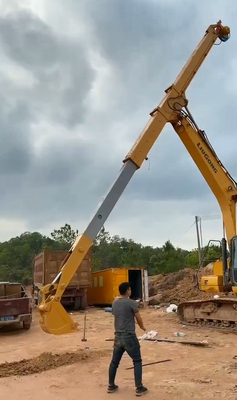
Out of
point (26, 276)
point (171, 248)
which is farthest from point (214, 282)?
point (26, 276)

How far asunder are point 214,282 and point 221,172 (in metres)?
3.30

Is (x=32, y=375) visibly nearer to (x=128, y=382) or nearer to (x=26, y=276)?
(x=128, y=382)

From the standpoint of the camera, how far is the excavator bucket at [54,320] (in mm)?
8273

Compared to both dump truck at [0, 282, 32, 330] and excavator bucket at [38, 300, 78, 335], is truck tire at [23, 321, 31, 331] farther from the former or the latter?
excavator bucket at [38, 300, 78, 335]

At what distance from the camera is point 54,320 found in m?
8.34

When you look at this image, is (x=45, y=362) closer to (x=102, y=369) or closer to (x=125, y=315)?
(x=102, y=369)

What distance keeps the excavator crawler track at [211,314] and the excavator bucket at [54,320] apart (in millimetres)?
5625

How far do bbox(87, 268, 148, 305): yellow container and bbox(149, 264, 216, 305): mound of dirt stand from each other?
810 mm

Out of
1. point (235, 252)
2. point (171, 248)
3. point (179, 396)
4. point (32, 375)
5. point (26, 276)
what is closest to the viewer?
point (179, 396)

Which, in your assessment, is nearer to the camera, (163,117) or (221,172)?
(163,117)

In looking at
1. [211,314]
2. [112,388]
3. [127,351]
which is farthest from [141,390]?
[211,314]

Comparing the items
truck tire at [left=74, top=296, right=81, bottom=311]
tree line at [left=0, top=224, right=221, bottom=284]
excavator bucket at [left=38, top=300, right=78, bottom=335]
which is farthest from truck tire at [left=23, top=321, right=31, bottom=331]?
tree line at [left=0, top=224, right=221, bottom=284]

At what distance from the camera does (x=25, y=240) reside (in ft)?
249

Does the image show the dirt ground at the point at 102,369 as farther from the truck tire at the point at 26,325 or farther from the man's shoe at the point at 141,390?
the truck tire at the point at 26,325
